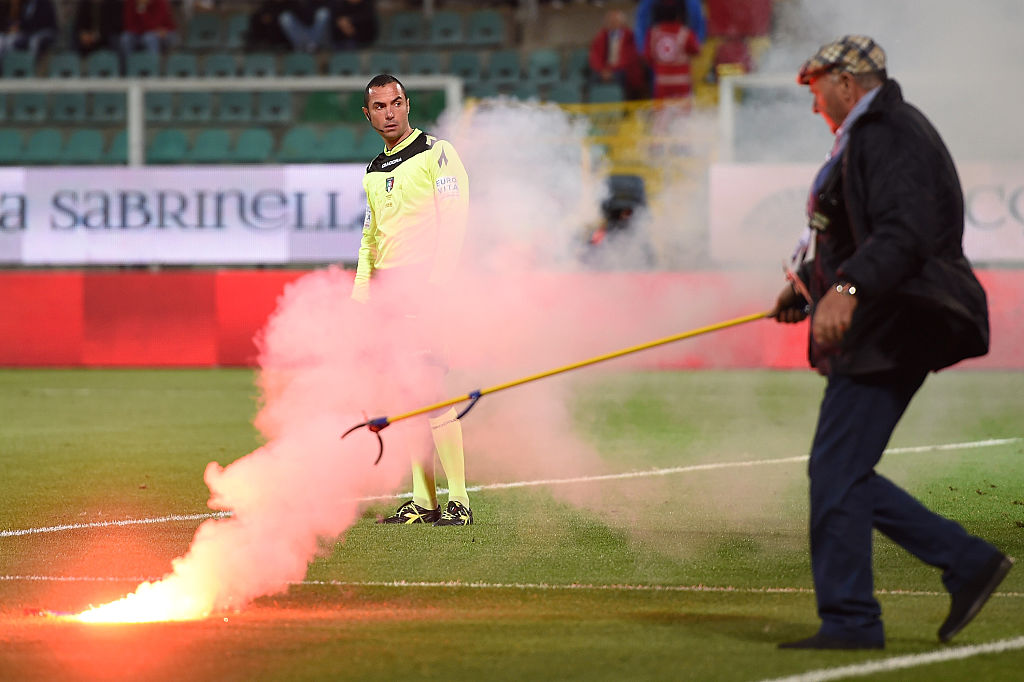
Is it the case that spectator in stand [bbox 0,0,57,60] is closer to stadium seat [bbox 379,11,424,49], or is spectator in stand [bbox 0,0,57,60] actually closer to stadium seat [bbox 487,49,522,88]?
stadium seat [bbox 379,11,424,49]

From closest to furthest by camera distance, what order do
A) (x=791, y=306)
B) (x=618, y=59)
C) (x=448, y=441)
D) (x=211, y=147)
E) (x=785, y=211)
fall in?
(x=791, y=306)
(x=448, y=441)
(x=785, y=211)
(x=618, y=59)
(x=211, y=147)

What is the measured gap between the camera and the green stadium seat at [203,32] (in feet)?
74.6

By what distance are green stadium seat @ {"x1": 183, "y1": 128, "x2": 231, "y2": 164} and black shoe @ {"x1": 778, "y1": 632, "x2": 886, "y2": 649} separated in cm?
1504

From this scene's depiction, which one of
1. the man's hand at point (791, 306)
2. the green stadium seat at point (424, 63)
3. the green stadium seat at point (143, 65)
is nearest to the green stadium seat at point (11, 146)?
the green stadium seat at point (143, 65)

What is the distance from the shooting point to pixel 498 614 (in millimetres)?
5688

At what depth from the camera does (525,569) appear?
261 inches

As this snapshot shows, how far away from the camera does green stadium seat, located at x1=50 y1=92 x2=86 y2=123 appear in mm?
18547

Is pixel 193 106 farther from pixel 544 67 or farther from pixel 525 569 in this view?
pixel 525 569

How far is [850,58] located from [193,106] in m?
14.9

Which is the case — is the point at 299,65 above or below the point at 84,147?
above

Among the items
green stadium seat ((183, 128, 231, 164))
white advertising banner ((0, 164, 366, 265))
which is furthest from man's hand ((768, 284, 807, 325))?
green stadium seat ((183, 128, 231, 164))

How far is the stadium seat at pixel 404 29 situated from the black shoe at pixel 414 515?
1516 cm

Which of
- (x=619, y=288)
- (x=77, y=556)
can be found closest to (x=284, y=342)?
(x=77, y=556)

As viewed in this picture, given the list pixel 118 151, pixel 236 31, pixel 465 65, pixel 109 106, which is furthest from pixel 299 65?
pixel 118 151
